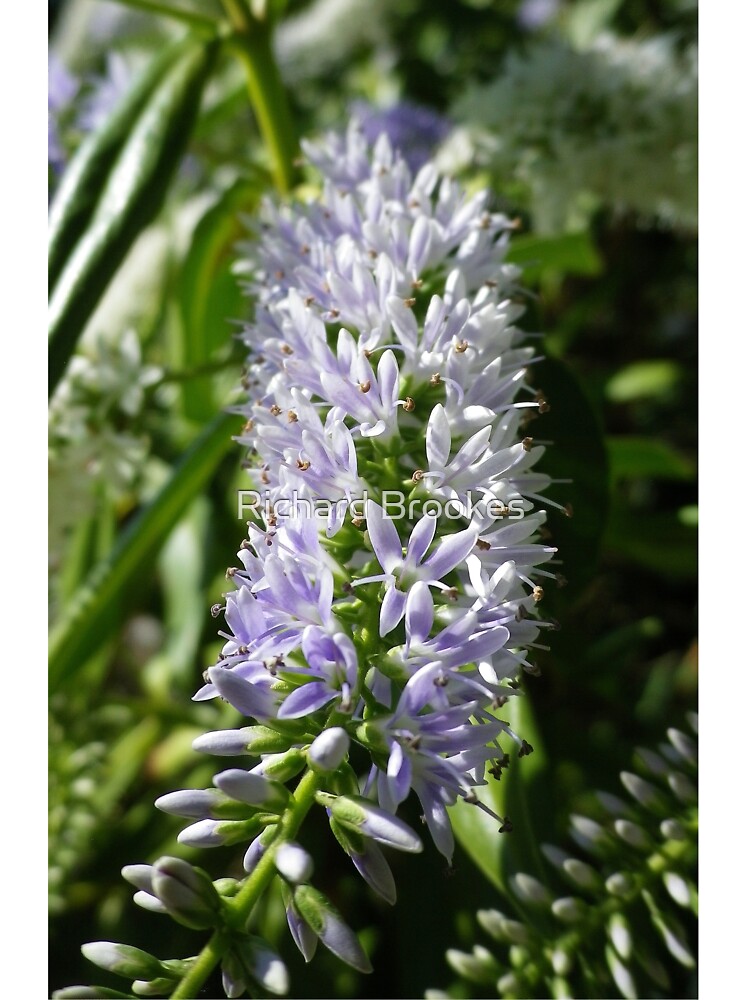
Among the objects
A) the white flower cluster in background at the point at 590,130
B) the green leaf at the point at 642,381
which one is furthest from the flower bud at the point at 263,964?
the green leaf at the point at 642,381

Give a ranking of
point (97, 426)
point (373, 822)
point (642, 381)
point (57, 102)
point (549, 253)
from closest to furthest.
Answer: point (373, 822) < point (97, 426) < point (549, 253) < point (57, 102) < point (642, 381)

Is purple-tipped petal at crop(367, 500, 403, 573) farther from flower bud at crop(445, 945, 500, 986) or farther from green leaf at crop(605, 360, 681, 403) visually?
green leaf at crop(605, 360, 681, 403)

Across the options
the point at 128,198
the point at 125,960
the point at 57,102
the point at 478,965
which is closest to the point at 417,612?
the point at 125,960

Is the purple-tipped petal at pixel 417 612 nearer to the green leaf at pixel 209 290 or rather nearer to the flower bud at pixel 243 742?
the flower bud at pixel 243 742

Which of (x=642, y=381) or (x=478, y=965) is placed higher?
(x=642, y=381)

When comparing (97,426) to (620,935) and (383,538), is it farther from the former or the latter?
(620,935)
